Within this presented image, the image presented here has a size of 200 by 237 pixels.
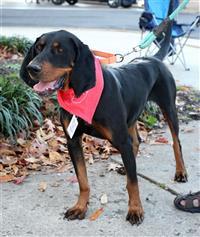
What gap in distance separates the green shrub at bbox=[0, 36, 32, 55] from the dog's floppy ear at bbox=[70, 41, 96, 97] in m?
5.53

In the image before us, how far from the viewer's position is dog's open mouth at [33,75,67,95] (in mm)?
3275

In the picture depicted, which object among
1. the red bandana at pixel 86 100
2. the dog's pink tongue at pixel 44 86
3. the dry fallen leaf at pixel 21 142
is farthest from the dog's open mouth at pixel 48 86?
the dry fallen leaf at pixel 21 142

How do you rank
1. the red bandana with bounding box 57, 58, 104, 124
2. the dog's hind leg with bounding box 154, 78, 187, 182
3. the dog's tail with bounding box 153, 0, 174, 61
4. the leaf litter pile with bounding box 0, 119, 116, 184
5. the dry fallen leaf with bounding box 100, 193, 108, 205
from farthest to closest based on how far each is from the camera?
the dog's tail with bounding box 153, 0, 174, 61
the leaf litter pile with bounding box 0, 119, 116, 184
the dog's hind leg with bounding box 154, 78, 187, 182
the dry fallen leaf with bounding box 100, 193, 108, 205
the red bandana with bounding box 57, 58, 104, 124

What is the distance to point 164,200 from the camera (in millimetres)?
4105

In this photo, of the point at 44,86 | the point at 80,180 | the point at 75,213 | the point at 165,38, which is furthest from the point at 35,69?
the point at 165,38

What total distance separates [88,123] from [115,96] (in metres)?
0.28

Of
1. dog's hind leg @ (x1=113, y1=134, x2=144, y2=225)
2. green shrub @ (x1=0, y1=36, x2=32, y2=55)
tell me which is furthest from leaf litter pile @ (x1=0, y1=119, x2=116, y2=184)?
green shrub @ (x1=0, y1=36, x2=32, y2=55)

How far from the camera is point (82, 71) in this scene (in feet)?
10.8

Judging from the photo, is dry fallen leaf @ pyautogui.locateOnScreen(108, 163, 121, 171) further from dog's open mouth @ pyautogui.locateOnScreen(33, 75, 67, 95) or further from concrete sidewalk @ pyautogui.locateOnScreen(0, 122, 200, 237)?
dog's open mouth @ pyautogui.locateOnScreen(33, 75, 67, 95)

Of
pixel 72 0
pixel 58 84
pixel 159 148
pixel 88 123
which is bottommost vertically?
pixel 72 0

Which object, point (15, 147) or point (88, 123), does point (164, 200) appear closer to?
point (88, 123)

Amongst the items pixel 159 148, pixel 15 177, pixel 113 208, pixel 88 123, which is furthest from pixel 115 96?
pixel 159 148

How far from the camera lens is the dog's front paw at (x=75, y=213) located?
380 cm

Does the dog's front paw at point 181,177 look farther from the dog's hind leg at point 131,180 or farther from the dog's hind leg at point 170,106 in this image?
the dog's hind leg at point 131,180
